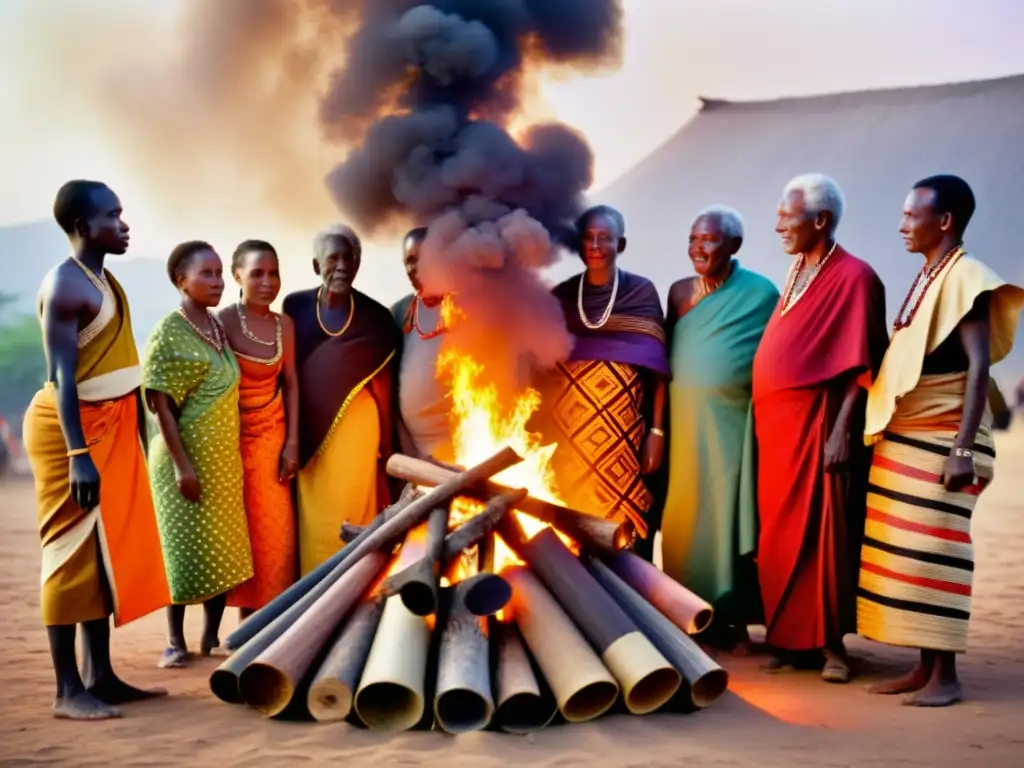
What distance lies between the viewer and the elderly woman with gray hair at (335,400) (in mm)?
6723

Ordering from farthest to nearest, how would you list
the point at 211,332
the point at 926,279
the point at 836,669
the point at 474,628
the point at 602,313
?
1. the point at 602,313
2. the point at 211,332
3. the point at 836,669
4. the point at 926,279
5. the point at 474,628

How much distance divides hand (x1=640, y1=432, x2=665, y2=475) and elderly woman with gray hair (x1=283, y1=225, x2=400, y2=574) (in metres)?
1.71

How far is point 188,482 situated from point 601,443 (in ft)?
8.12

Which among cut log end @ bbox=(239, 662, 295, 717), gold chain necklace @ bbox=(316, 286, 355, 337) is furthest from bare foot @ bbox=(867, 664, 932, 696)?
gold chain necklace @ bbox=(316, 286, 355, 337)

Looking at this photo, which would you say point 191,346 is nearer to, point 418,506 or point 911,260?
point 418,506

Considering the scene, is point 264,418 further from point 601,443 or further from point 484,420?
point 601,443

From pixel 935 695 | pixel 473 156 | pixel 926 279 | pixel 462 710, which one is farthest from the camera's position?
pixel 473 156

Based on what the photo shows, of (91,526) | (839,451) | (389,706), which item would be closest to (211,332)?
(91,526)

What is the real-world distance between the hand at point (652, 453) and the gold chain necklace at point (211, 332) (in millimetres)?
2673

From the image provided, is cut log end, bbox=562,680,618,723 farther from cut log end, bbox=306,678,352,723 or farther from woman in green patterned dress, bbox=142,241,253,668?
woman in green patterned dress, bbox=142,241,253,668

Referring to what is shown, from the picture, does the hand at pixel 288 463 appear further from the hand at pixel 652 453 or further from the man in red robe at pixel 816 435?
the man in red robe at pixel 816 435

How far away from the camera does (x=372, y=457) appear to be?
22.5 ft

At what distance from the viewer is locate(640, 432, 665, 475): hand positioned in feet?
22.0

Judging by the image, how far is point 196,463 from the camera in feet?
20.2
